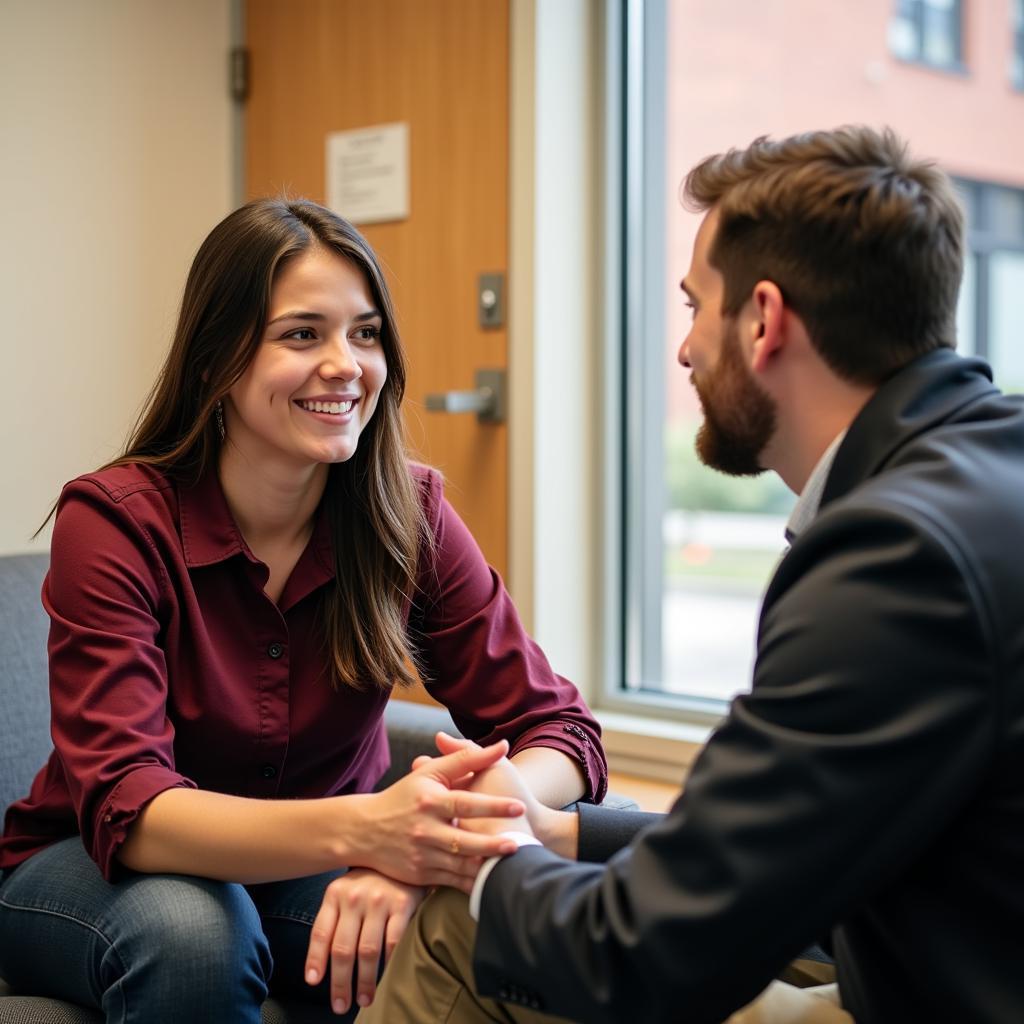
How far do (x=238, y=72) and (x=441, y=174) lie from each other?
0.76 metres

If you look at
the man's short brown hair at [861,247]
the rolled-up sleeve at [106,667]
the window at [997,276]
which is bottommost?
the rolled-up sleeve at [106,667]

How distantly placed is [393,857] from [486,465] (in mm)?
1536

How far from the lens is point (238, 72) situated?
3.13 meters

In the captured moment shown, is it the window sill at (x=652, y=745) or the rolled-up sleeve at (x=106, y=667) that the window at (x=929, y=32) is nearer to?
the window sill at (x=652, y=745)

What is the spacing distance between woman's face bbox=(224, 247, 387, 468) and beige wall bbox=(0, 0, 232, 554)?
1393 millimetres

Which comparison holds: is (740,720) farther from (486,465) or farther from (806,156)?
(486,465)

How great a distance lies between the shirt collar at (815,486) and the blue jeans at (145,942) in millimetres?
721

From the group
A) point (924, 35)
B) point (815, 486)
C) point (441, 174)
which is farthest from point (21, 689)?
point (924, 35)

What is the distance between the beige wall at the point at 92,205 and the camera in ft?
8.94

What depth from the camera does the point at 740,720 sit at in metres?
0.88

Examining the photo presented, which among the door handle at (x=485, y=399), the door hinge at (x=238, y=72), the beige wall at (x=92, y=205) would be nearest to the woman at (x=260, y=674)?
the door handle at (x=485, y=399)

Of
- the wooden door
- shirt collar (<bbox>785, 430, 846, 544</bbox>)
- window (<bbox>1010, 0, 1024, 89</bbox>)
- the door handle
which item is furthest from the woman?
window (<bbox>1010, 0, 1024, 89</bbox>)

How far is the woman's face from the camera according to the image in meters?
1.53

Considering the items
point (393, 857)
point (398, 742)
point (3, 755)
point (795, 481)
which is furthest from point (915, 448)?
point (3, 755)
